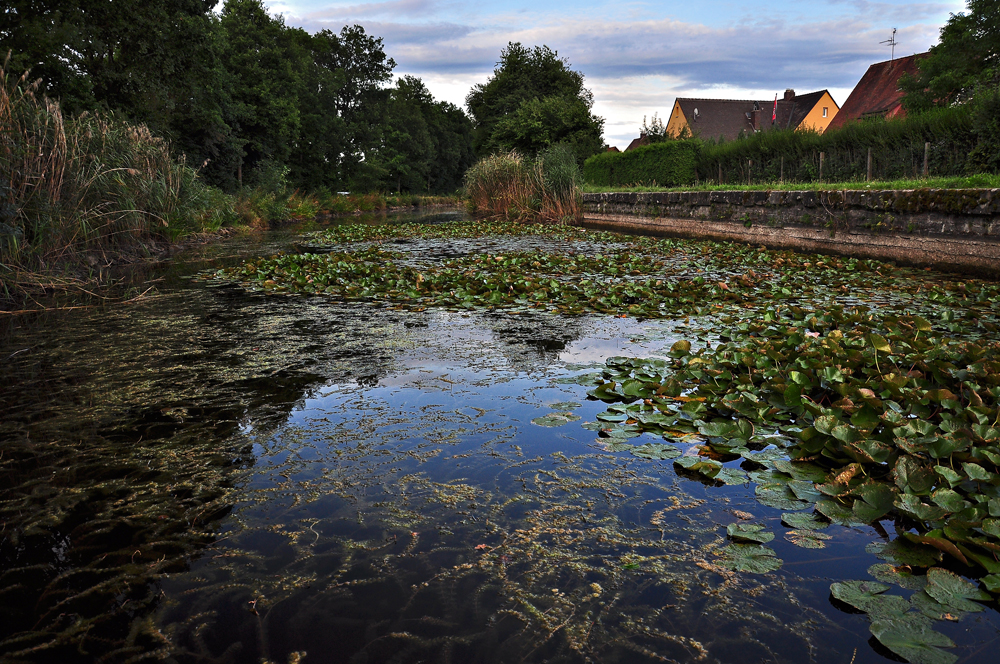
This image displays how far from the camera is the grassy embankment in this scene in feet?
17.5

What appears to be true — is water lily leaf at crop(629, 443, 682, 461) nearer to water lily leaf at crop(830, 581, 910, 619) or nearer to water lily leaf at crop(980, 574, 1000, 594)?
water lily leaf at crop(830, 581, 910, 619)

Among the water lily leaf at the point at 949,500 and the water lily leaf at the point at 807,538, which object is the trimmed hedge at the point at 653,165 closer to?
the water lily leaf at the point at 949,500

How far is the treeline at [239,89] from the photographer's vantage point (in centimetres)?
1360

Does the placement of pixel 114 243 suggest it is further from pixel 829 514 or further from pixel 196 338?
pixel 829 514

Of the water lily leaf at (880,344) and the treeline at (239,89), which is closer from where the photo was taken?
the water lily leaf at (880,344)

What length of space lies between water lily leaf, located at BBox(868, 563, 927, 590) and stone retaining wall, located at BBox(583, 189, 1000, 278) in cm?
608

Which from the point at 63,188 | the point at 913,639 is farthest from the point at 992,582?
the point at 63,188

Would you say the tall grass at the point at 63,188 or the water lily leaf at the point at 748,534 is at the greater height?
the tall grass at the point at 63,188

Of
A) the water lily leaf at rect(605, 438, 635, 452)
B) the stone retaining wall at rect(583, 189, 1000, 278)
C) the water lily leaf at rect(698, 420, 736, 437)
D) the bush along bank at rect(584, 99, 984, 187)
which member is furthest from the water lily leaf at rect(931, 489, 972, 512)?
the bush along bank at rect(584, 99, 984, 187)

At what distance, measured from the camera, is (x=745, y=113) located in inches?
1629

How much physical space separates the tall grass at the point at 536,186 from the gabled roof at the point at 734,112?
2479 centimetres

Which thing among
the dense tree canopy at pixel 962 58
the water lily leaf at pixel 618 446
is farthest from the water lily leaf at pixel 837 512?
the dense tree canopy at pixel 962 58

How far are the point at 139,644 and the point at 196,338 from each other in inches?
124

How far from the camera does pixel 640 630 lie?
4.30ft
